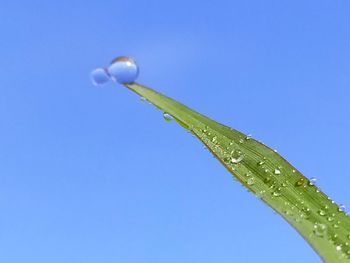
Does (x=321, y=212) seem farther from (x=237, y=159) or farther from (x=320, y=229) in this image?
(x=237, y=159)

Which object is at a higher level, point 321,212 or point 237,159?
point 237,159

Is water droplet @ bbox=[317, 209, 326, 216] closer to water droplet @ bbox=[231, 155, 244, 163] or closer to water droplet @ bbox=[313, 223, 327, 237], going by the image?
water droplet @ bbox=[313, 223, 327, 237]

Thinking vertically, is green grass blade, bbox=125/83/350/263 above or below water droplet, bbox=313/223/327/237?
above

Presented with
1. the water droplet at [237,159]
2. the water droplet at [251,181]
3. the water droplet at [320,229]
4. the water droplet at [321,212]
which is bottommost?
the water droplet at [320,229]

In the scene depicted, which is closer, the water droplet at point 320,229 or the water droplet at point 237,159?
the water droplet at point 320,229

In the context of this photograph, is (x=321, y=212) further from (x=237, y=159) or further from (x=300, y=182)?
(x=237, y=159)

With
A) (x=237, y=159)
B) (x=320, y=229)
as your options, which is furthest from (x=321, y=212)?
(x=237, y=159)

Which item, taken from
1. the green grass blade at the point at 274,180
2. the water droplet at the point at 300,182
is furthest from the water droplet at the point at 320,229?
the water droplet at the point at 300,182

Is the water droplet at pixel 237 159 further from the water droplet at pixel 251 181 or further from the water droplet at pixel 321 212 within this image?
the water droplet at pixel 321 212

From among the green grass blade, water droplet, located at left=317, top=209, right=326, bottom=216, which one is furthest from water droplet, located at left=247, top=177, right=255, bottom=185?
water droplet, located at left=317, top=209, right=326, bottom=216
